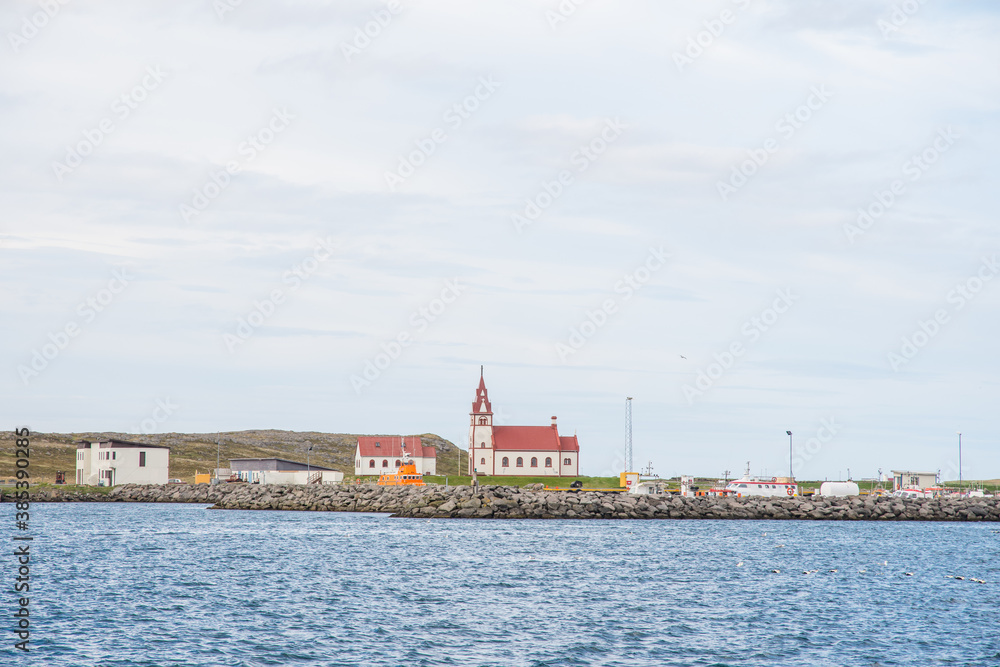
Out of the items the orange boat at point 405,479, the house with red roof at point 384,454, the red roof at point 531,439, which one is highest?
the red roof at point 531,439

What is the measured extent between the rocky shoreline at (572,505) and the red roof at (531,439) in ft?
111

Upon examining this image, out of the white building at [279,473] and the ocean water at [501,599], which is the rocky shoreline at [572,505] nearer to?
the ocean water at [501,599]

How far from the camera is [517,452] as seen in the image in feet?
493

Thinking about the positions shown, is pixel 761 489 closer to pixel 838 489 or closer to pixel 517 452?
pixel 838 489

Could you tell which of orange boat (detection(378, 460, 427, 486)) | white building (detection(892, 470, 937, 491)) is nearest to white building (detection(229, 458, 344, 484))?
orange boat (detection(378, 460, 427, 486))

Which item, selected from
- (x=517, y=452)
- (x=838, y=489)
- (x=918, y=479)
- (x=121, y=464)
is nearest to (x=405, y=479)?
(x=517, y=452)

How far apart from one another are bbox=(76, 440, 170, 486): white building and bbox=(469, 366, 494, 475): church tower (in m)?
44.1

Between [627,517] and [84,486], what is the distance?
76980mm

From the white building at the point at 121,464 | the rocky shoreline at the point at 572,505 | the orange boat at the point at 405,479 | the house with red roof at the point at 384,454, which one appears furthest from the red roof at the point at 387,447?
the rocky shoreline at the point at 572,505

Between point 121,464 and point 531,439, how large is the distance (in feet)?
191

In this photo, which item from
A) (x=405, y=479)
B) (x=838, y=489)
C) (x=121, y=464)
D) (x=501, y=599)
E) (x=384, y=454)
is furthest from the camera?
(x=384, y=454)

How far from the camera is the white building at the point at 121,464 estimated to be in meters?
138

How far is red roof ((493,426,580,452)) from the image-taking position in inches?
5920

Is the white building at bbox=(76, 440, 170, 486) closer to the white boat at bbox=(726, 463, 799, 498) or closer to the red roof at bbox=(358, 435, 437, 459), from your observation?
the red roof at bbox=(358, 435, 437, 459)
